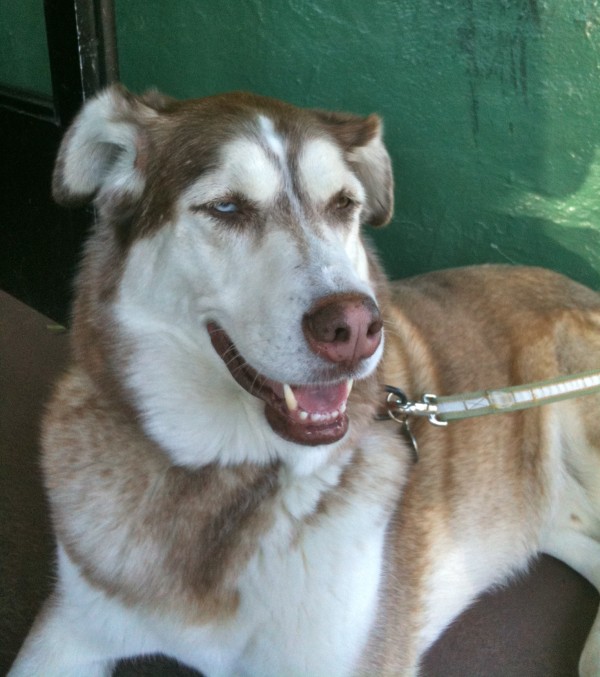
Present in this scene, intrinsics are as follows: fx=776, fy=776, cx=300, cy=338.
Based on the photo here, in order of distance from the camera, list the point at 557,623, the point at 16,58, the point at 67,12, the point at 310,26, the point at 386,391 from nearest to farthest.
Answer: the point at 386,391 → the point at 557,623 → the point at 310,26 → the point at 67,12 → the point at 16,58

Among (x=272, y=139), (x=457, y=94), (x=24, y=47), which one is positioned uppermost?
(x=272, y=139)

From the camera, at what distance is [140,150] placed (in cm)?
194

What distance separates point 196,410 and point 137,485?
9.1 inches

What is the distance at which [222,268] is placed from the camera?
1769 mm

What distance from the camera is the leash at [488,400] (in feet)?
6.58

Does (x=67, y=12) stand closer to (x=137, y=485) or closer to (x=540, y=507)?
(x=137, y=485)

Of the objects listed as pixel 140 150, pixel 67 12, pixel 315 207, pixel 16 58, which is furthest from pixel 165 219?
pixel 16 58

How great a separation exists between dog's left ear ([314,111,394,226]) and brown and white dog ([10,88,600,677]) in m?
0.02

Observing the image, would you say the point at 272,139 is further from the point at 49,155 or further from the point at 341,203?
the point at 49,155

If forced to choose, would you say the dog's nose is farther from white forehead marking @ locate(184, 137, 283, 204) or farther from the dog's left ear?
the dog's left ear

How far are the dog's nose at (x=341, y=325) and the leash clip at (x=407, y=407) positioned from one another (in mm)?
491

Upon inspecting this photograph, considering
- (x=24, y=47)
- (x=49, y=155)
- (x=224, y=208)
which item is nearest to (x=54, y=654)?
(x=224, y=208)

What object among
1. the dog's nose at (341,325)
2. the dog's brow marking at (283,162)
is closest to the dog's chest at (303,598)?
the dog's nose at (341,325)

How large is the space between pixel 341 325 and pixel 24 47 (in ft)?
10.5
